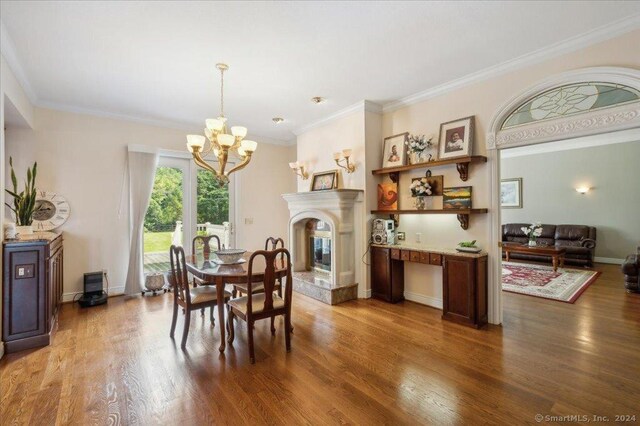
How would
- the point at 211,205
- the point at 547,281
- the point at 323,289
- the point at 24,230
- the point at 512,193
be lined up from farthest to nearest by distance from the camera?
the point at 512,193
the point at 211,205
the point at 547,281
the point at 323,289
the point at 24,230

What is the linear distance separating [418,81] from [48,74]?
14.0 ft

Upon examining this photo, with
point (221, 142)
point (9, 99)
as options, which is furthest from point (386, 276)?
point (9, 99)

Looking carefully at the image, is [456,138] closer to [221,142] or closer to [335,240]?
[335,240]

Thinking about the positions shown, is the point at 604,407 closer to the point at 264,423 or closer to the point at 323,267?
the point at 264,423

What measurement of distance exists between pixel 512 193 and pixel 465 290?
21.3 feet

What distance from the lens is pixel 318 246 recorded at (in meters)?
5.18

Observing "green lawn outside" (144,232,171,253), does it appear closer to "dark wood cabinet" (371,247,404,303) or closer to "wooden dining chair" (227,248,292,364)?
"wooden dining chair" (227,248,292,364)

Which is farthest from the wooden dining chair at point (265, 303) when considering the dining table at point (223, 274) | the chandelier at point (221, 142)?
the chandelier at point (221, 142)

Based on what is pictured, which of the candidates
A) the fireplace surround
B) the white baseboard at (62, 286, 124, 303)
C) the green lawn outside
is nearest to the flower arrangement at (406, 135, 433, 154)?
the fireplace surround

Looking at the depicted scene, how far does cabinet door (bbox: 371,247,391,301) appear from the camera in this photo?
4.20 metres

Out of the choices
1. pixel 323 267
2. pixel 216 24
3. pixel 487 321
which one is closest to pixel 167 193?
pixel 323 267

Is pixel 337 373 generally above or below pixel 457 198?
below

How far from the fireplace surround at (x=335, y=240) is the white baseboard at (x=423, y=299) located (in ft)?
2.33

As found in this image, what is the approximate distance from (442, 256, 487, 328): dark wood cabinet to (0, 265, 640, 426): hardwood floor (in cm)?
16
